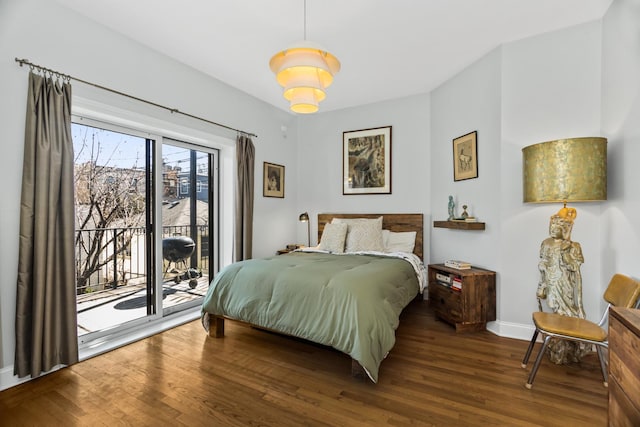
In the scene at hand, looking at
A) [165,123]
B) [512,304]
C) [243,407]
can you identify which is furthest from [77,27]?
[512,304]

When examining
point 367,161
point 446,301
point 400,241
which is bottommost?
point 446,301

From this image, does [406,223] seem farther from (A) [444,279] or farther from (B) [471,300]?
(B) [471,300]

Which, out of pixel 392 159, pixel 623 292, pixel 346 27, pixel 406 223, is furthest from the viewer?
pixel 392 159

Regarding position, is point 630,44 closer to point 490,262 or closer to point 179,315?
point 490,262

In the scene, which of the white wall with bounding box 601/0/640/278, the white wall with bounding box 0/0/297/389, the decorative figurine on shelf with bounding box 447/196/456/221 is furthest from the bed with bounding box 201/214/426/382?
the white wall with bounding box 601/0/640/278

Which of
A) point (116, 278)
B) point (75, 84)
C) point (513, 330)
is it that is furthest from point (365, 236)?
point (75, 84)

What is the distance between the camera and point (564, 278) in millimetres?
2264

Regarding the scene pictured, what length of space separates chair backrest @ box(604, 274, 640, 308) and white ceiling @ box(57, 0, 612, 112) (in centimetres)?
217

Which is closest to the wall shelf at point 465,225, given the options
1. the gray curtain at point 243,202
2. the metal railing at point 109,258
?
the gray curtain at point 243,202

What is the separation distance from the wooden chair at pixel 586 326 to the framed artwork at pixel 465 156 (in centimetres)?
161

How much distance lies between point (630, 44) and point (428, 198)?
7.73 ft

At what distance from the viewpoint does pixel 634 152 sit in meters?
2.08

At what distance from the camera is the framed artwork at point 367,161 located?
438 cm

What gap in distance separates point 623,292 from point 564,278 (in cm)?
36
